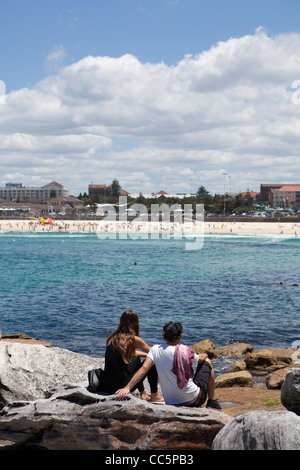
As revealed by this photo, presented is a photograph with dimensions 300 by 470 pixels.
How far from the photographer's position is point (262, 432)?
413 cm

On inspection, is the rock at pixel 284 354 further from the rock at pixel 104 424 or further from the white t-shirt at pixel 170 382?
the rock at pixel 104 424

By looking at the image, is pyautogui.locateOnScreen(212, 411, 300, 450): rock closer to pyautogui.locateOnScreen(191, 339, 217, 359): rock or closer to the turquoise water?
pyautogui.locateOnScreen(191, 339, 217, 359): rock

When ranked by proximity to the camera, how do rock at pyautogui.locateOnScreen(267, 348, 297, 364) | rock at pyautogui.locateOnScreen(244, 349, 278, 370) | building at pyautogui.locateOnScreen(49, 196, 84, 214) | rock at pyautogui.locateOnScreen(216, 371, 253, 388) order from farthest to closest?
building at pyautogui.locateOnScreen(49, 196, 84, 214) → rock at pyautogui.locateOnScreen(267, 348, 297, 364) → rock at pyautogui.locateOnScreen(244, 349, 278, 370) → rock at pyautogui.locateOnScreen(216, 371, 253, 388)

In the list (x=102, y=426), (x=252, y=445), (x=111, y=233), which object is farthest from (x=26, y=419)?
(x=111, y=233)

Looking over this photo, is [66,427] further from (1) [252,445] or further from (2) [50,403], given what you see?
(1) [252,445]

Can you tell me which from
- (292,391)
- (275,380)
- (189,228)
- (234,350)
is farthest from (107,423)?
(189,228)

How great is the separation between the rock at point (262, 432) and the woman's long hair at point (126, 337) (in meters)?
1.71

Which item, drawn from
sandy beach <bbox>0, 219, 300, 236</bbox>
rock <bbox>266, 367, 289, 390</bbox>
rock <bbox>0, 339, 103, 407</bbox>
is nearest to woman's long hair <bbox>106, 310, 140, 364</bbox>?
rock <bbox>0, 339, 103, 407</bbox>

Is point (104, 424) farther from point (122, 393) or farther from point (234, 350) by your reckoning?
point (234, 350)

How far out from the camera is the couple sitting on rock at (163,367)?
5578 millimetres

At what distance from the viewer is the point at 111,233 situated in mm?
93812

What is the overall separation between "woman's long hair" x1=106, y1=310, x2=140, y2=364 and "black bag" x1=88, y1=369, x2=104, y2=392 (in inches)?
12.8

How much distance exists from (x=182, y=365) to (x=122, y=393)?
715 millimetres

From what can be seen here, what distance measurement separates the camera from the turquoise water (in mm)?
16125
